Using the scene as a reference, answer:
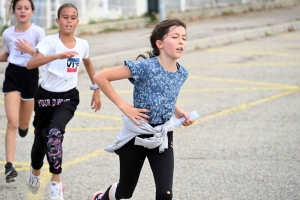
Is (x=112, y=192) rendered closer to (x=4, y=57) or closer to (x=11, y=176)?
(x=11, y=176)

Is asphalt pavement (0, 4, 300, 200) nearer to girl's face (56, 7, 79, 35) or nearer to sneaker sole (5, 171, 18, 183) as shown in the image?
sneaker sole (5, 171, 18, 183)

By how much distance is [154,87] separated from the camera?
206 inches

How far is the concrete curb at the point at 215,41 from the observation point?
14461 millimetres

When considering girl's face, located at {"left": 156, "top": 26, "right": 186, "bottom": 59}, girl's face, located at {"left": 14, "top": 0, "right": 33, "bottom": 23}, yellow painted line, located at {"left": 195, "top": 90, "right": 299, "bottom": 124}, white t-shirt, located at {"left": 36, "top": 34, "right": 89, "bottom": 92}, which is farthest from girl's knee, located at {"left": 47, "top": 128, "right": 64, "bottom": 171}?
yellow painted line, located at {"left": 195, "top": 90, "right": 299, "bottom": 124}

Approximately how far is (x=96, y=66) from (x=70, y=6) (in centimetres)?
768

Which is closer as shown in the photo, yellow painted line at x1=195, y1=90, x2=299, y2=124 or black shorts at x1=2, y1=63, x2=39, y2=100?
black shorts at x1=2, y1=63, x2=39, y2=100

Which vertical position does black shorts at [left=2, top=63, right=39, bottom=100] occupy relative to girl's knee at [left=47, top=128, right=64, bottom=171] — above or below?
above

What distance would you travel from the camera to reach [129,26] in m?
19.9

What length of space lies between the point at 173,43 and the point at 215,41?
41.6 ft

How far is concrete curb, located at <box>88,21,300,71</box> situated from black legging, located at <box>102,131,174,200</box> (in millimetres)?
8461

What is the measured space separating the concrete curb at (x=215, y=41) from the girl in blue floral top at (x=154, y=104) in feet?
28.0

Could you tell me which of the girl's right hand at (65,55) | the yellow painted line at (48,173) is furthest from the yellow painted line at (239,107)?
the girl's right hand at (65,55)

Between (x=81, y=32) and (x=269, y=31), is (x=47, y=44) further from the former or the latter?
(x=269, y=31)

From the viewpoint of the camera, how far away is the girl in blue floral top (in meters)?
5.18
